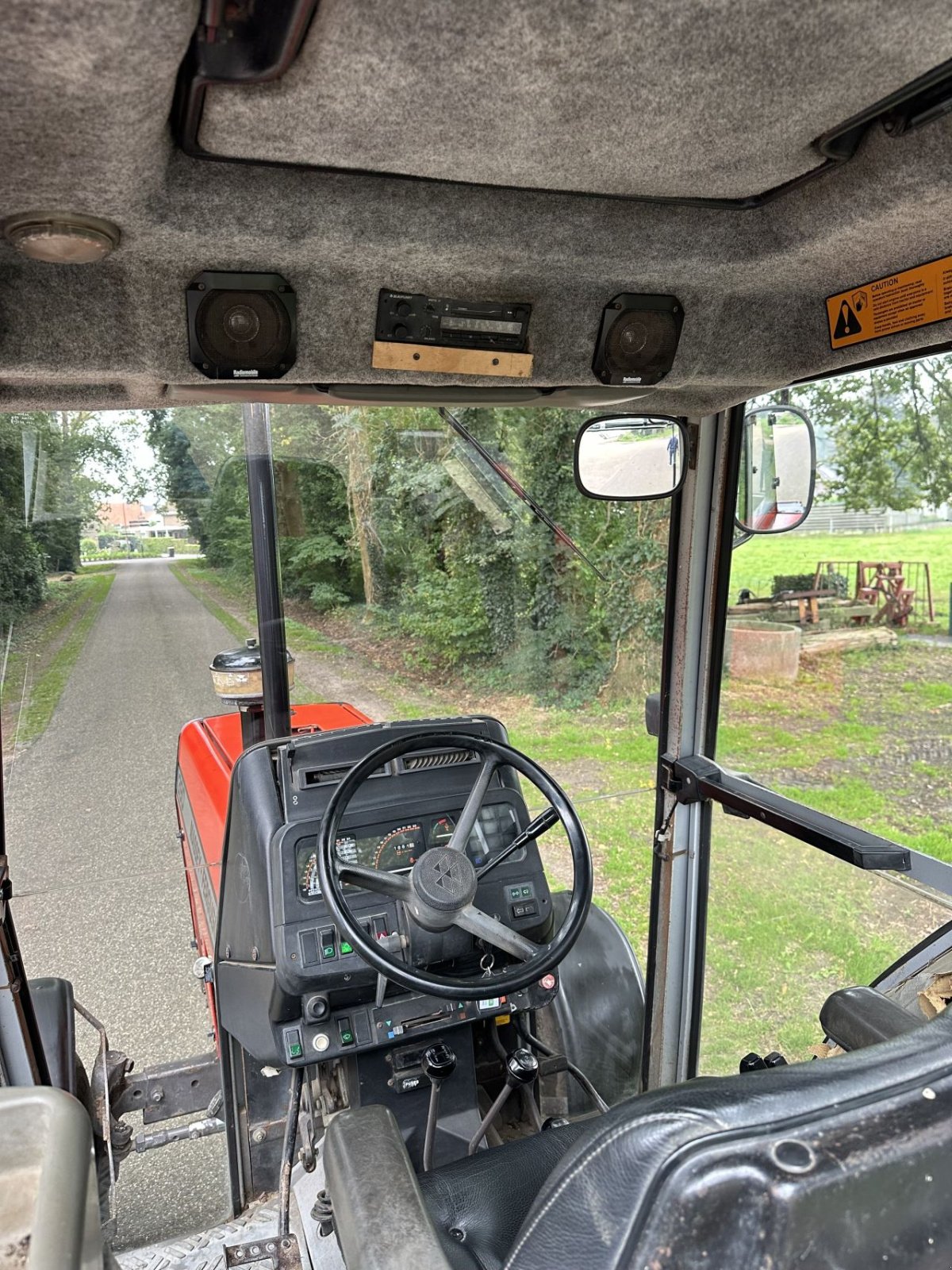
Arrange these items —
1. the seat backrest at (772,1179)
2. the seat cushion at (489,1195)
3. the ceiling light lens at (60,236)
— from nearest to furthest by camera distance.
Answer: the seat backrest at (772,1179) → the ceiling light lens at (60,236) → the seat cushion at (489,1195)

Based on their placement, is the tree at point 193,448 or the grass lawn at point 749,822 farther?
the grass lawn at point 749,822

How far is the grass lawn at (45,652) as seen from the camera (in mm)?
1915

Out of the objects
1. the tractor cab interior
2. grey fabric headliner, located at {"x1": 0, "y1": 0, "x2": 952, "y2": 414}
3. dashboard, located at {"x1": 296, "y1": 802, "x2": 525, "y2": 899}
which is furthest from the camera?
dashboard, located at {"x1": 296, "y1": 802, "x2": 525, "y2": 899}

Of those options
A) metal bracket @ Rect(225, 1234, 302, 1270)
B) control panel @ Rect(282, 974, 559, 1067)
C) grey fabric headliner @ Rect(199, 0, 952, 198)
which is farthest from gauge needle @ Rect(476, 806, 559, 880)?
grey fabric headliner @ Rect(199, 0, 952, 198)

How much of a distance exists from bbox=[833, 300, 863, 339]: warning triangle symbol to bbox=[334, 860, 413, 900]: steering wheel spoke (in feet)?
4.79

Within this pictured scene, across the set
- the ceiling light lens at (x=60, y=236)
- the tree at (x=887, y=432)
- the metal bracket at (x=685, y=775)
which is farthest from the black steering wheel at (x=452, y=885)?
the tree at (x=887, y=432)

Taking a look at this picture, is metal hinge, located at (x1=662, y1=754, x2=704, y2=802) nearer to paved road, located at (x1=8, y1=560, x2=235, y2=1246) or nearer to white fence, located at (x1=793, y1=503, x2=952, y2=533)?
white fence, located at (x1=793, y1=503, x2=952, y2=533)

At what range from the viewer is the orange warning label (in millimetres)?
1573

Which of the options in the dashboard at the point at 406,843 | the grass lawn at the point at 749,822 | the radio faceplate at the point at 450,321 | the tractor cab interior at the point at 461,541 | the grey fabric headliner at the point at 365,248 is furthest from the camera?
the grass lawn at the point at 749,822

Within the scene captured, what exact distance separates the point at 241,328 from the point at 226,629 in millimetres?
877

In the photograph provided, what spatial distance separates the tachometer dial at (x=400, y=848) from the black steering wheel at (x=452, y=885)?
36mm

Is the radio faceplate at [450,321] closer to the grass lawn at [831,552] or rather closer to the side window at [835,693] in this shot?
the side window at [835,693]

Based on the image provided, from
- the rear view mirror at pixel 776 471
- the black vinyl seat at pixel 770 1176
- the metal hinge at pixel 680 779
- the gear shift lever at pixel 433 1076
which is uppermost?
the rear view mirror at pixel 776 471

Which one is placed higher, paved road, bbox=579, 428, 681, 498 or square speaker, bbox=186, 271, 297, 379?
square speaker, bbox=186, 271, 297, 379
